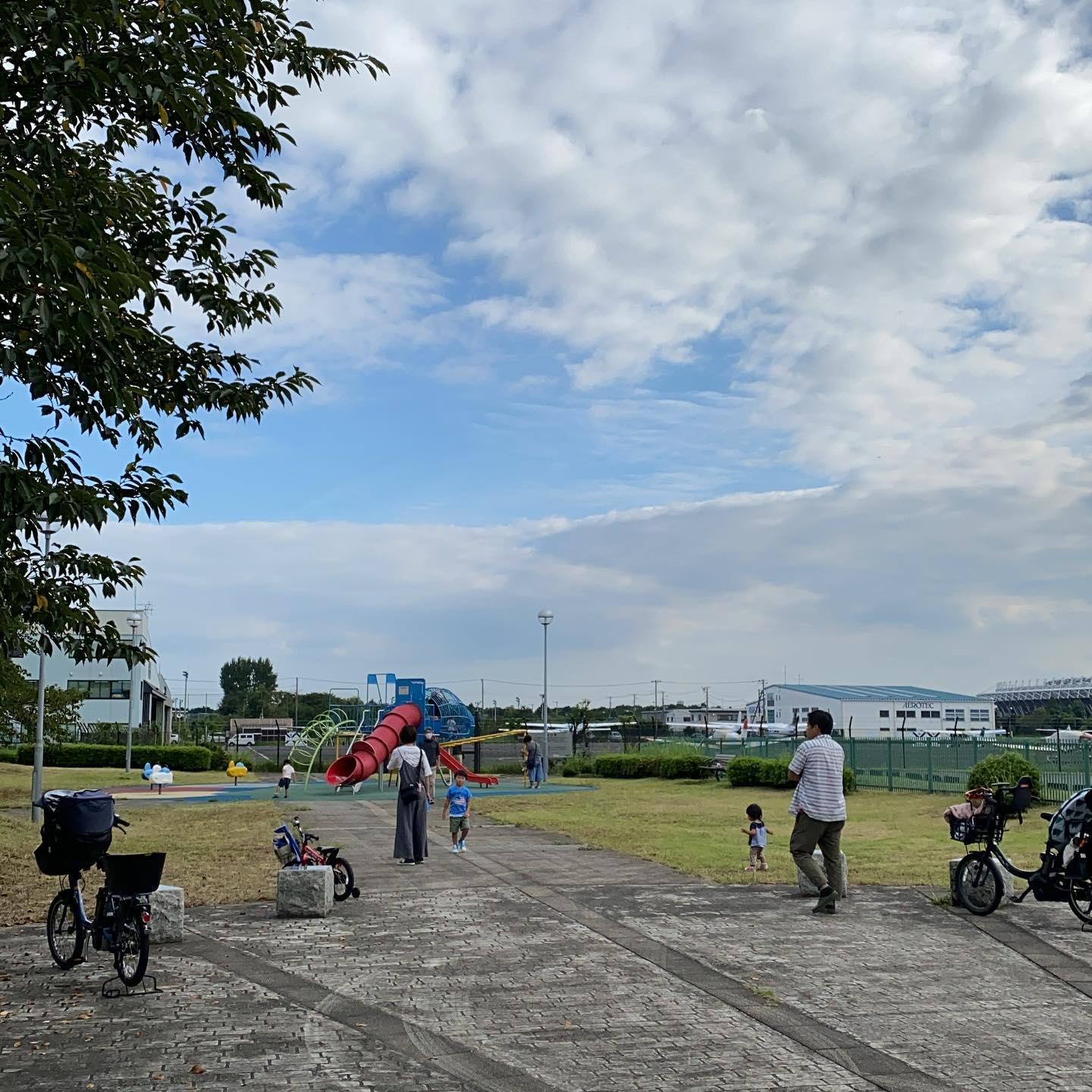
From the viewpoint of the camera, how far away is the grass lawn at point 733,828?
14.1 metres

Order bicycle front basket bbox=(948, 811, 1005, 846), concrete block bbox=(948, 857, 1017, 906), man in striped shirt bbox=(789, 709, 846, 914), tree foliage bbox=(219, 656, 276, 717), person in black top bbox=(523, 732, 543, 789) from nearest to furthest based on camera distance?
bicycle front basket bbox=(948, 811, 1005, 846) < man in striped shirt bbox=(789, 709, 846, 914) < concrete block bbox=(948, 857, 1017, 906) < person in black top bbox=(523, 732, 543, 789) < tree foliage bbox=(219, 656, 276, 717)

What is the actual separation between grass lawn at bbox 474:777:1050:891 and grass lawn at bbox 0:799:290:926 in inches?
180

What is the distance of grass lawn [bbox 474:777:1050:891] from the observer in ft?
46.2

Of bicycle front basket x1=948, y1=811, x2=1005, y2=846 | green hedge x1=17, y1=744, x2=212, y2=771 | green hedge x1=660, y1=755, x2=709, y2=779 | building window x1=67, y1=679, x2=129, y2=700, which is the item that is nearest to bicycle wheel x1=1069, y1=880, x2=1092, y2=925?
bicycle front basket x1=948, y1=811, x2=1005, y2=846

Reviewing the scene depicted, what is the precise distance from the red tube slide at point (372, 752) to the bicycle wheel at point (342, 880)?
2114 centimetres

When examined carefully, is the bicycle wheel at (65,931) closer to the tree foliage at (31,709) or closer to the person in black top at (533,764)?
the tree foliage at (31,709)

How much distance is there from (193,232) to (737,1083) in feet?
23.4

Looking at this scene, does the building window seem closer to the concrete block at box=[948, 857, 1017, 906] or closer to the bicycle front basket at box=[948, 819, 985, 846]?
the concrete block at box=[948, 857, 1017, 906]

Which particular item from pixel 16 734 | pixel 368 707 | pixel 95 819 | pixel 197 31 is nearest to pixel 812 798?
pixel 95 819

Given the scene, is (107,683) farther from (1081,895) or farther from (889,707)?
(1081,895)

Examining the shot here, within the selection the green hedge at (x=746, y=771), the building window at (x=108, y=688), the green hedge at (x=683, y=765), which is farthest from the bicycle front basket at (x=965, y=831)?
the building window at (x=108, y=688)

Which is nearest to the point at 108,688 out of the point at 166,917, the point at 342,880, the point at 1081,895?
the point at 342,880

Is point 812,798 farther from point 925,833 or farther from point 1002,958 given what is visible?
point 925,833

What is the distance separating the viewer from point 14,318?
22.5 feet
